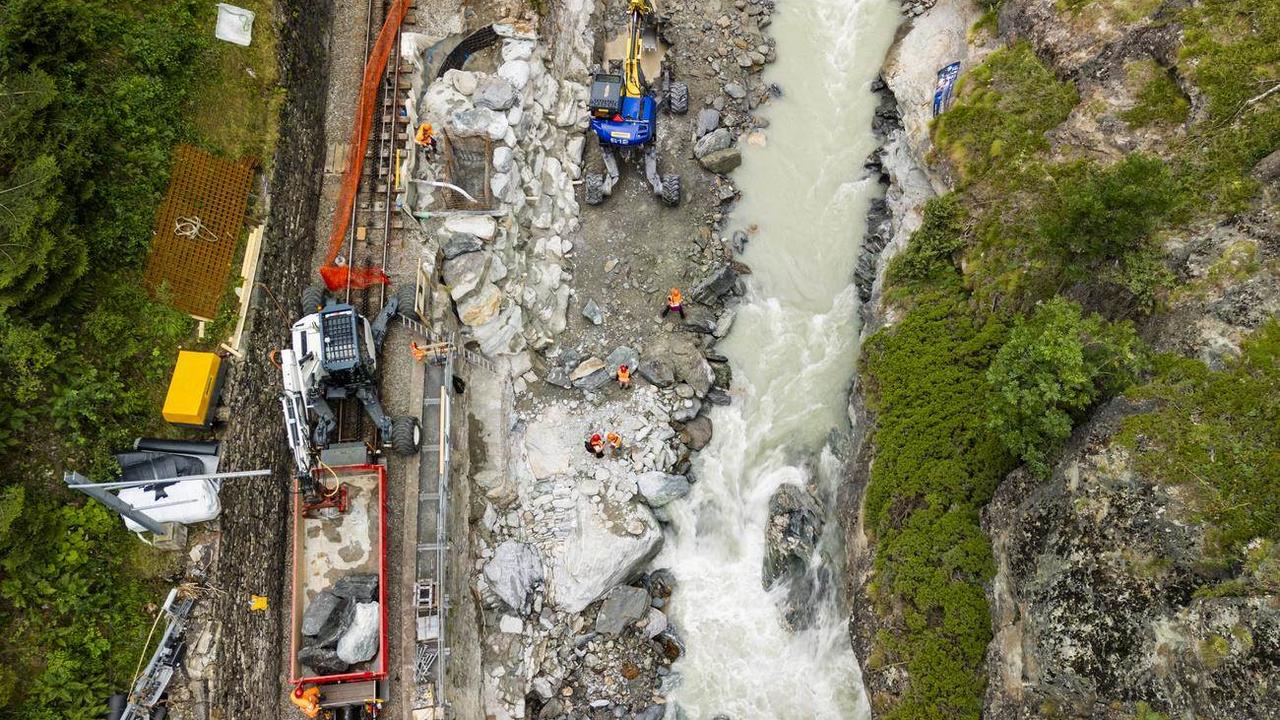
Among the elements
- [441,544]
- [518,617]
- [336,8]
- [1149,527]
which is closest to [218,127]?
[336,8]

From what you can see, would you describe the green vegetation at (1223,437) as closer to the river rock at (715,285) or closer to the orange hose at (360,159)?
the river rock at (715,285)

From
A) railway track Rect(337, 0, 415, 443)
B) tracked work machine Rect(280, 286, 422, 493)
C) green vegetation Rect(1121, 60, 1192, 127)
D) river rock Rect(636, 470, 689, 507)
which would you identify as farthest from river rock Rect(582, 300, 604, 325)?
green vegetation Rect(1121, 60, 1192, 127)

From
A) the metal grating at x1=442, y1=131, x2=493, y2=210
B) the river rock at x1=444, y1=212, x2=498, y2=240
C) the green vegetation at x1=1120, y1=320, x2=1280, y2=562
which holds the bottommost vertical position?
the green vegetation at x1=1120, y1=320, x2=1280, y2=562

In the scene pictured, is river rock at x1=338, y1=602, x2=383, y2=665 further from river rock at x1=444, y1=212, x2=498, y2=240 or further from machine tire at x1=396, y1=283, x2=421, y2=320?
river rock at x1=444, y1=212, x2=498, y2=240

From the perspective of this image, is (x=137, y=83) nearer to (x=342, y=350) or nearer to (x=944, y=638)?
(x=342, y=350)

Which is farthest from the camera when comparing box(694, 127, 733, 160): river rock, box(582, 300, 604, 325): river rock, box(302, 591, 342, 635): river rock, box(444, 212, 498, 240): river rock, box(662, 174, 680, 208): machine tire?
box(694, 127, 733, 160): river rock

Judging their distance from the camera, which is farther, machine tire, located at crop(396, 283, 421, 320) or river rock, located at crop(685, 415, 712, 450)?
river rock, located at crop(685, 415, 712, 450)

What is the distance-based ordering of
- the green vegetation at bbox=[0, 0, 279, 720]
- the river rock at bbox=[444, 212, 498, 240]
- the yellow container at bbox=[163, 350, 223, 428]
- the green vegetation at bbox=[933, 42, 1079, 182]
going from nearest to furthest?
the green vegetation at bbox=[0, 0, 279, 720]
the yellow container at bbox=[163, 350, 223, 428]
the green vegetation at bbox=[933, 42, 1079, 182]
the river rock at bbox=[444, 212, 498, 240]

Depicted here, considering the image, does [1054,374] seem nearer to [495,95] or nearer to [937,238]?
[937,238]

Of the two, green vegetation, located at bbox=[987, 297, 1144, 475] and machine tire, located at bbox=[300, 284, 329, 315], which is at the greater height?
machine tire, located at bbox=[300, 284, 329, 315]
